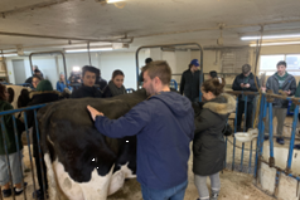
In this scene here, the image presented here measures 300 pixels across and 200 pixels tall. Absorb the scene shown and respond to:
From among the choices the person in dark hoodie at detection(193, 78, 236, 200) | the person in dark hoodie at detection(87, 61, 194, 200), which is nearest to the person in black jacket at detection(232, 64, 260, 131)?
the person in dark hoodie at detection(193, 78, 236, 200)


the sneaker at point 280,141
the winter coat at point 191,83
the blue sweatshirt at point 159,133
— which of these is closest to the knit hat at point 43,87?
the blue sweatshirt at point 159,133

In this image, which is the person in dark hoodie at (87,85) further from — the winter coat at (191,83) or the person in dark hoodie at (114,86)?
the winter coat at (191,83)

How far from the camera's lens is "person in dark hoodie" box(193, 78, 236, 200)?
6.18ft

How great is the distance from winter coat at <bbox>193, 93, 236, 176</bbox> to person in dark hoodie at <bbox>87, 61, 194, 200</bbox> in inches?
19.0

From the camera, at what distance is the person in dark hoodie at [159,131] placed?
1.23 meters

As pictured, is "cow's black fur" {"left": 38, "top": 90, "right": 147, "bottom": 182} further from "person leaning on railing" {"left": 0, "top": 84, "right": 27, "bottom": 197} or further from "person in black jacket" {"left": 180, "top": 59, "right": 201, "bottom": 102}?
"person in black jacket" {"left": 180, "top": 59, "right": 201, "bottom": 102}

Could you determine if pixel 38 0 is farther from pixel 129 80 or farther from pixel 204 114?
pixel 129 80

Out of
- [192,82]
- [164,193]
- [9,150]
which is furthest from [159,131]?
[192,82]

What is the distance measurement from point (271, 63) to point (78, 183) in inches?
363

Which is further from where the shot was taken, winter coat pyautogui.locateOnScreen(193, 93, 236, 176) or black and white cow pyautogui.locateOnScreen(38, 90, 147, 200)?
winter coat pyautogui.locateOnScreen(193, 93, 236, 176)

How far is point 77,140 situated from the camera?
61.4 inches

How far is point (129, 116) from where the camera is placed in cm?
122

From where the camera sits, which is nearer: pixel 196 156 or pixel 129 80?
pixel 196 156

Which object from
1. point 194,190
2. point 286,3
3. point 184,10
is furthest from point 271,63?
point 194,190
